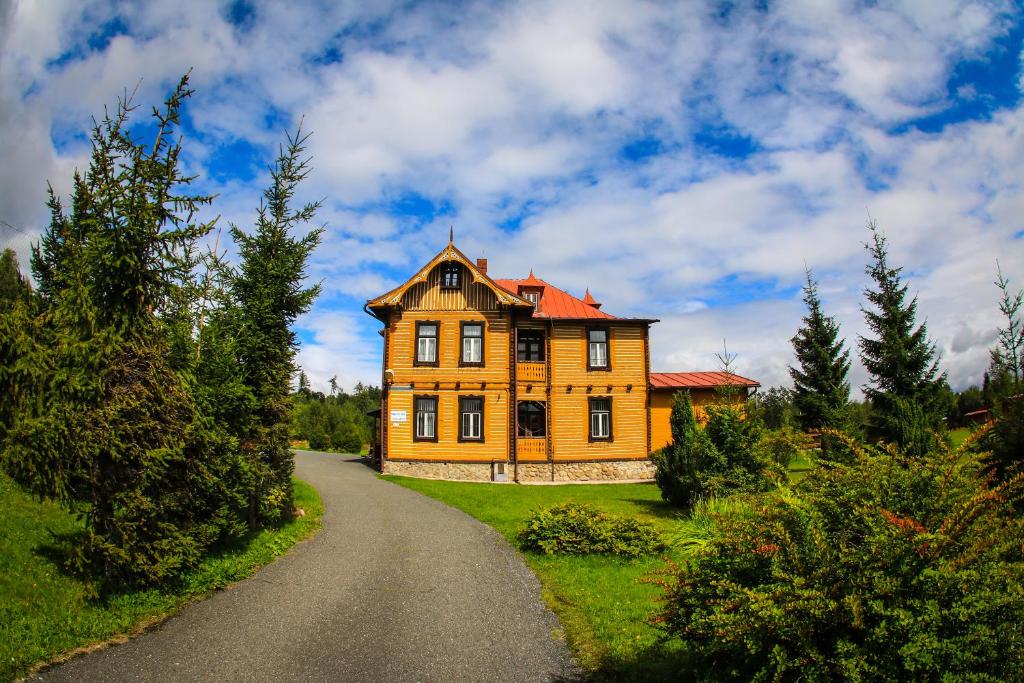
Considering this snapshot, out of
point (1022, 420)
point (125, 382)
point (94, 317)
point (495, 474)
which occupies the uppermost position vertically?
point (94, 317)

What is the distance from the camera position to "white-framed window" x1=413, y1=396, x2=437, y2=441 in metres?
24.8

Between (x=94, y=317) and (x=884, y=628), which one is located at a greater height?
(x=94, y=317)

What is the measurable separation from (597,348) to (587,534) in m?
15.5

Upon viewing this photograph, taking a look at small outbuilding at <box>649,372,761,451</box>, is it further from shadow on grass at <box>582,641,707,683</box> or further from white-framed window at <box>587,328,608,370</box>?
shadow on grass at <box>582,641,707,683</box>

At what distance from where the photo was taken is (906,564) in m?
3.80

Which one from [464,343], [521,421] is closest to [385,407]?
[464,343]

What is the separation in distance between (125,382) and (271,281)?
194 inches

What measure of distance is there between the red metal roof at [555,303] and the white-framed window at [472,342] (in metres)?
2.55

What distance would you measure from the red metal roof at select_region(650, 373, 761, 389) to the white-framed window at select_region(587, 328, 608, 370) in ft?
9.38

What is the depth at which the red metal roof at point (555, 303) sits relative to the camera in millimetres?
26703

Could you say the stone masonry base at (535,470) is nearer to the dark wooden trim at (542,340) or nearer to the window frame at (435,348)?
the window frame at (435,348)

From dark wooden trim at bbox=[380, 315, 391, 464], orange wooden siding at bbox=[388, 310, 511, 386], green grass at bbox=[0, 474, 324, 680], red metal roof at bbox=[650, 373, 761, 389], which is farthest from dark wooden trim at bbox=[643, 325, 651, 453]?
green grass at bbox=[0, 474, 324, 680]

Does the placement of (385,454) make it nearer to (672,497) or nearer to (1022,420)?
(672,497)

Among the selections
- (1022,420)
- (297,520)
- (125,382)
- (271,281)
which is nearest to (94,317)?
(125,382)
